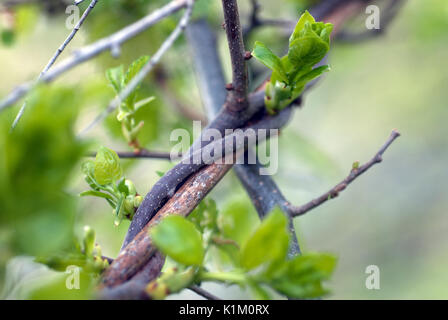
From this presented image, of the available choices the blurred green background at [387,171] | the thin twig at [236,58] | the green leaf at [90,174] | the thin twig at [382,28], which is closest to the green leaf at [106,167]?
the green leaf at [90,174]

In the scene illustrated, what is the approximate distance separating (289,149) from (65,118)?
635 millimetres

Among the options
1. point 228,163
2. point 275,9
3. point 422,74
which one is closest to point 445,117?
point 422,74

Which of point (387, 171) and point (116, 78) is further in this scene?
point (387, 171)

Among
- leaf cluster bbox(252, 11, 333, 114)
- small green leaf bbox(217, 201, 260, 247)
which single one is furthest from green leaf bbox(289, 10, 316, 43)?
small green leaf bbox(217, 201, 260, 247)

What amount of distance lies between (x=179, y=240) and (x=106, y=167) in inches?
4.0

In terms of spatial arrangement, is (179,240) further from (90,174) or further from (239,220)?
(239,220)

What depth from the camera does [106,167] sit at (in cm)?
28

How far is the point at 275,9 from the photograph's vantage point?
956mm

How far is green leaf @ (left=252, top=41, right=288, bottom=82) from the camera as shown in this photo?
0.28m

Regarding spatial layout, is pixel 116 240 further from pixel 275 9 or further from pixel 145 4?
pixel 275 9

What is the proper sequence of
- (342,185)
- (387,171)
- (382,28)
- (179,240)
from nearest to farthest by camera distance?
1. (179,240)
2. (342,185)
3. (382,28)
4. (387,171)

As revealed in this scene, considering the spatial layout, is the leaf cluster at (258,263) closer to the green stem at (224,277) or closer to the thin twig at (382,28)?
the green stem at (224,277)

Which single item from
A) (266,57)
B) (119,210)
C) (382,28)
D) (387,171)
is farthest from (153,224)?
(387,171)

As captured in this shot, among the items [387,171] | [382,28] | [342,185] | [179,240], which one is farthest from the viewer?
[387,171]
